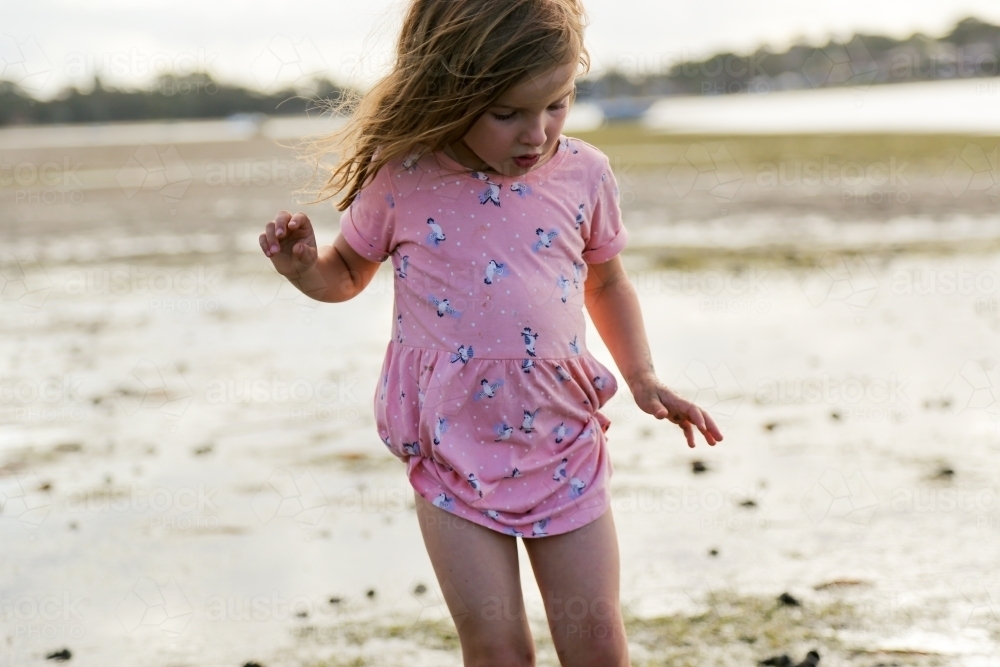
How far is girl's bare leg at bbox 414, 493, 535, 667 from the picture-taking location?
248cm

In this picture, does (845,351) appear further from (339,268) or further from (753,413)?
(339,268)

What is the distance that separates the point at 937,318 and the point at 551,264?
5.52 m

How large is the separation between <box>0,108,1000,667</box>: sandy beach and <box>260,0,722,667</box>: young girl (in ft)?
2.46

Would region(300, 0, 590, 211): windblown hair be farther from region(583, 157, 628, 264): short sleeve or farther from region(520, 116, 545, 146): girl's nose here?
region(583, 157, 628, 264): short sleeve

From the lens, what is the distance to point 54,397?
20.1ft

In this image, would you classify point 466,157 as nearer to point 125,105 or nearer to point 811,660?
point 811,660

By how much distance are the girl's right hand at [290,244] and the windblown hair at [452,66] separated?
0.72ft

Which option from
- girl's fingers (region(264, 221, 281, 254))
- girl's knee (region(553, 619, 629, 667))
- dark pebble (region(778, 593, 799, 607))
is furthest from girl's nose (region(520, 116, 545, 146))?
dark pebble (region(778, 593, 799, 607))

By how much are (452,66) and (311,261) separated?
0.52m


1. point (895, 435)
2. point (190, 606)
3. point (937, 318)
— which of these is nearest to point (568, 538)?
point (190, 606)

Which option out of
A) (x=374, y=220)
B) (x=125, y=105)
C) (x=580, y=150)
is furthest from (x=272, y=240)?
(x=125, y=105)

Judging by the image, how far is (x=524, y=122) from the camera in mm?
2439

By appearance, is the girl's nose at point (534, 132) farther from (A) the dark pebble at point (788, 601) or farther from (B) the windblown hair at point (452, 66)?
(A) the dark pebble at point (788, 601)

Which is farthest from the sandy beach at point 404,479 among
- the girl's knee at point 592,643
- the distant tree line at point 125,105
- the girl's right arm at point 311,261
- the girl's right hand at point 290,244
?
the distant tree line at point 125,105
